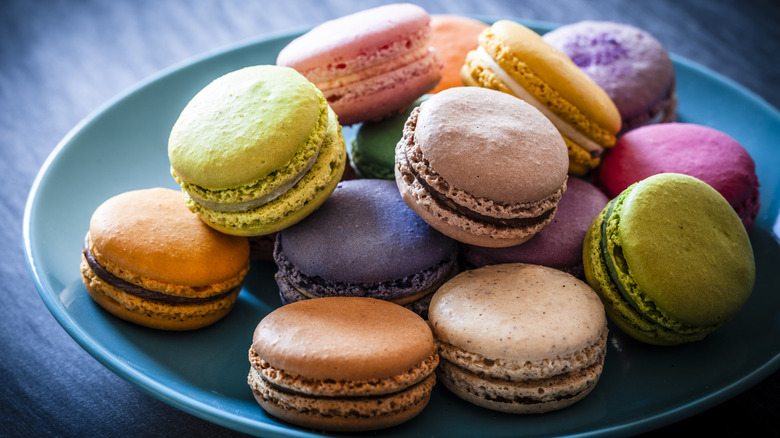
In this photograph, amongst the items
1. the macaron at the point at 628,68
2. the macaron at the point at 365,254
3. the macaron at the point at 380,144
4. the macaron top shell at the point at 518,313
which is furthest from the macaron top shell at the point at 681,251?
the macaron at the point at 380,144

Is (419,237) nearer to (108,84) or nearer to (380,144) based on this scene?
(380,144)

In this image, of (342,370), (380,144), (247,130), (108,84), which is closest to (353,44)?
(380,144)

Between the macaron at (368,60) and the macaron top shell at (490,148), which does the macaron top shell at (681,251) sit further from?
the macaron at (368,60)

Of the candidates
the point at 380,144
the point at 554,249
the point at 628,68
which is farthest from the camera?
the point at 628,68

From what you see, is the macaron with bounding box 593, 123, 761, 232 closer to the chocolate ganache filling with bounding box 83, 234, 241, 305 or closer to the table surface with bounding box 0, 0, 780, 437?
the table surface with bounding box 0, 0, 780, 437

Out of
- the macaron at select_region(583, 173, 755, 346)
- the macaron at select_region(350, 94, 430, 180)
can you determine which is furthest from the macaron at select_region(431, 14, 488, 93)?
the macaron at select_region(583, 173, 755, 346)
